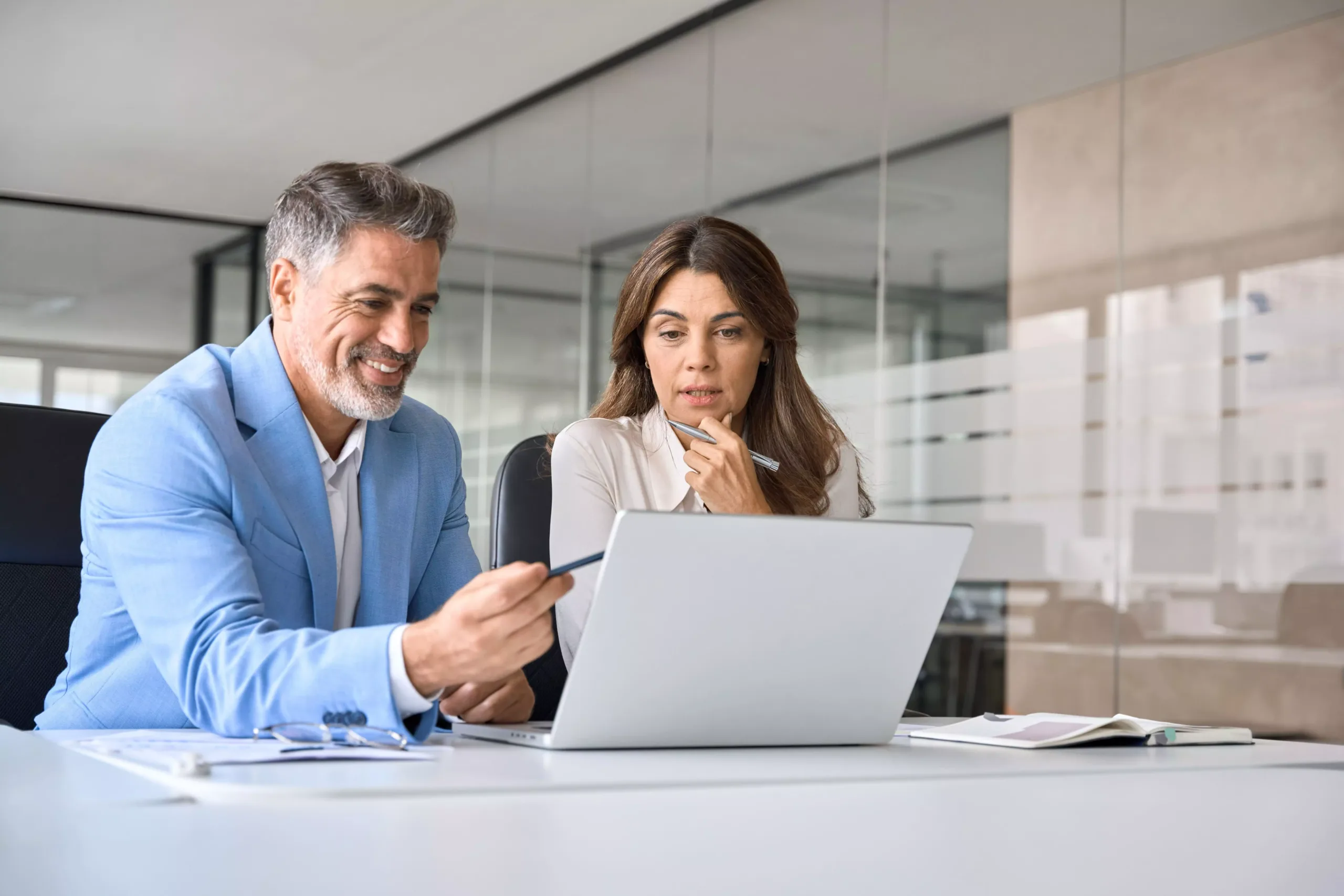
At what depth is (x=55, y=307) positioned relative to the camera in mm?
7488

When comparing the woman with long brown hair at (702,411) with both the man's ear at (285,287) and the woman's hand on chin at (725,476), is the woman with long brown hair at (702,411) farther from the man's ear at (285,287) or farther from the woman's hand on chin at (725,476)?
the man's ear at (285,287)

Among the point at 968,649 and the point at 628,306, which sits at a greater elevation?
the point at 628,306

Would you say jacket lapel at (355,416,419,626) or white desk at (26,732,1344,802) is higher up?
jacket lapel at (355,416,419,626)

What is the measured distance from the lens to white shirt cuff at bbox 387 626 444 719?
1.13 meters

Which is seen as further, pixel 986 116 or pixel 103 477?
pixel 986 116

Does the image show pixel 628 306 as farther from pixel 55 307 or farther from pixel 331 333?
pixel 55 307

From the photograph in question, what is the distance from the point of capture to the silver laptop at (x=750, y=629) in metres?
1.05

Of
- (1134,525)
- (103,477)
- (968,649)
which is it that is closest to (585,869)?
(103,477)

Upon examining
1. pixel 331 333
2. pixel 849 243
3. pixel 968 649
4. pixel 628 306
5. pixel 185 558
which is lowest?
pixel 968 649

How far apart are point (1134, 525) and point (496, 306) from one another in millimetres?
3562

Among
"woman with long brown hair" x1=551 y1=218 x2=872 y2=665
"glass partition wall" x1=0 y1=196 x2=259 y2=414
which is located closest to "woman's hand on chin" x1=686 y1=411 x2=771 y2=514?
"woman with long brown hair" x1=551 y1=218 x2=872 y2=665

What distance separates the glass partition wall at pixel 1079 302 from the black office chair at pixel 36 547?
2530 mm

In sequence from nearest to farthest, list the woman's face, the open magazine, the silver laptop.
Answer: the silver laptop, the open magazine, the woman's face

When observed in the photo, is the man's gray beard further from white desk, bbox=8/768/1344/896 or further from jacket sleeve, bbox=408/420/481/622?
white desk, bbox=8/768/1344/896
